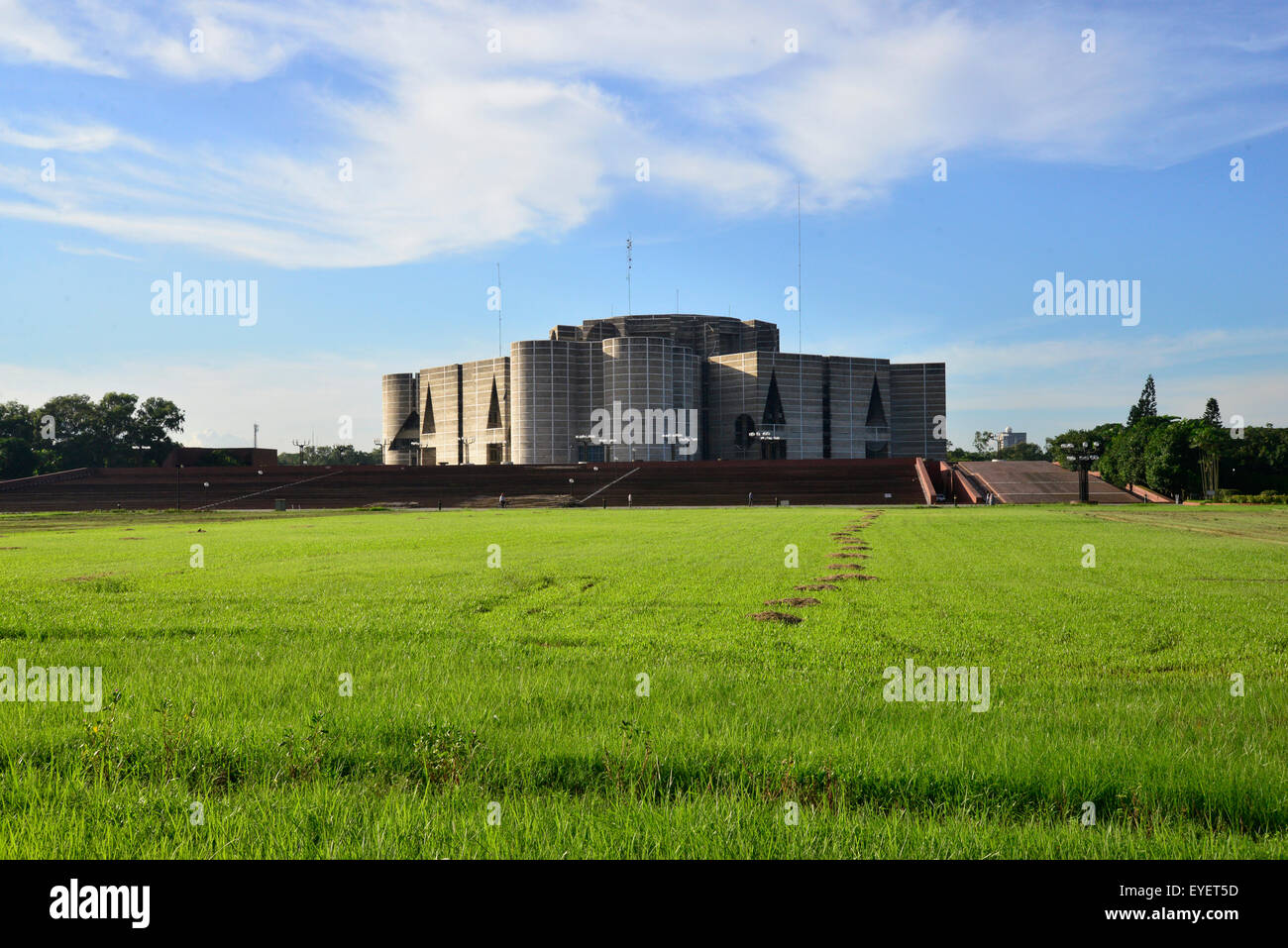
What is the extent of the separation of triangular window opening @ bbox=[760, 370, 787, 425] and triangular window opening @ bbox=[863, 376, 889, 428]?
549 inches

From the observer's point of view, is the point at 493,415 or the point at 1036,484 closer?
the point at 1036,484

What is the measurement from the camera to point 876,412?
10944cm

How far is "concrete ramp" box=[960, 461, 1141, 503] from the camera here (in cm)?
5901

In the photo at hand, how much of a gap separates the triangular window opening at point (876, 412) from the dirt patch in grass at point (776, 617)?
10270cm

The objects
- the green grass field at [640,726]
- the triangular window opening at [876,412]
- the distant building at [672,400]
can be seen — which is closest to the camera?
the green grass field at [640,726]

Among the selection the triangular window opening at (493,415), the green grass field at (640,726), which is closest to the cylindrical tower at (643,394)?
the triangular window opening at (493,415)

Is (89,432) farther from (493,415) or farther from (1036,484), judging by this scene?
(1036,484)

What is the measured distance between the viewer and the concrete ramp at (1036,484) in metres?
59.0

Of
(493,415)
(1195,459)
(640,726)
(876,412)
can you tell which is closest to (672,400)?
(493,415)

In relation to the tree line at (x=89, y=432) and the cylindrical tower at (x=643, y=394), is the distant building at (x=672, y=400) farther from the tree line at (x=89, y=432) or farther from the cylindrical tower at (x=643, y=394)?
the tree line at (x=89, y=432)

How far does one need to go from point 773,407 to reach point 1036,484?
4272 centimetres
